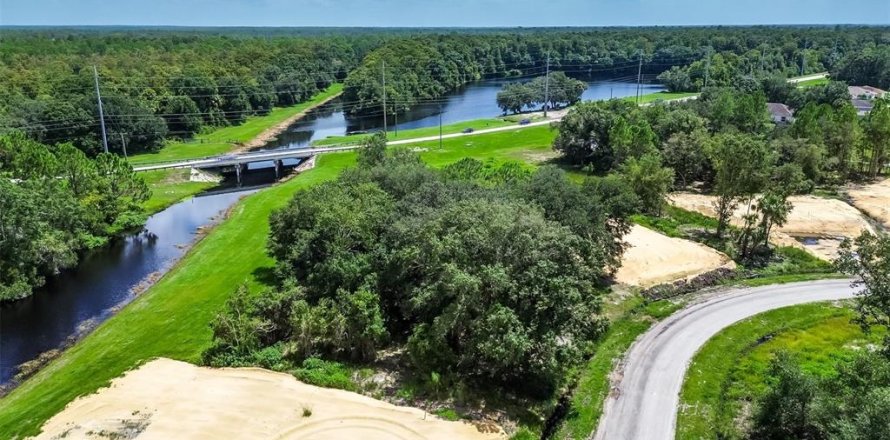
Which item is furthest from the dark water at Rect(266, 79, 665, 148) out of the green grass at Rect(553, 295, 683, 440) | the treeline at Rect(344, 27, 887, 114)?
Answer: the green grass at Rect(553, 295, 683, 440)

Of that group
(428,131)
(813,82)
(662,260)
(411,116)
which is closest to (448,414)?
(662,260)

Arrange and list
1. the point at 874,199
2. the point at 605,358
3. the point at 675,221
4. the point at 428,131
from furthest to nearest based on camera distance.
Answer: the point at 428,131 < the point at 874,199 < the point at 675,221 < the point at 605,358

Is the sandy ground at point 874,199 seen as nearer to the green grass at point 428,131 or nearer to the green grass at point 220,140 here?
the green grass at point 428,131

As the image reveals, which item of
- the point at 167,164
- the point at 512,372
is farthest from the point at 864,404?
the point at 167,164

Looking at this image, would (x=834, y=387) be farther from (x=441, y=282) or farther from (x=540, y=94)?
(x=540, y=94)

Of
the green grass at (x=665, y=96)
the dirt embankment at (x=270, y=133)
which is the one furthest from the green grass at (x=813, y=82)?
the dirt embankment at (x=270, y=133)

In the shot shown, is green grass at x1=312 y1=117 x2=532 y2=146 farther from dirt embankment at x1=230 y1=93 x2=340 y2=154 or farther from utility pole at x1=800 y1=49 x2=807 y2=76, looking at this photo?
utility pole at x1=800 y1=49 x2=807 y2=76
